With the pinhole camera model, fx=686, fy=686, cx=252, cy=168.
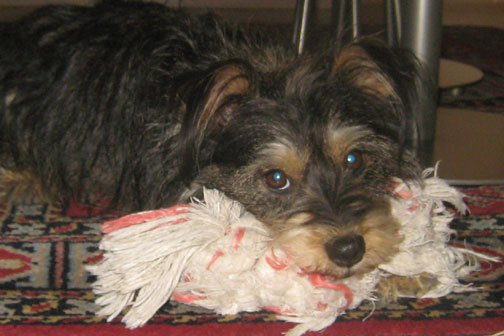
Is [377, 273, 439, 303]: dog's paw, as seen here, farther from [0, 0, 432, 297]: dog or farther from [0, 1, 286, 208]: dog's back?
[0, 1, 286, 208]: dog's back

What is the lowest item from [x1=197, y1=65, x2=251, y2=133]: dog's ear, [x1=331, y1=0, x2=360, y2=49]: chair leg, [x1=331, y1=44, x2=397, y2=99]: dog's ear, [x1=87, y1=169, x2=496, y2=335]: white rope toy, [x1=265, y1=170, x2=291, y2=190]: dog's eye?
[x1=87, y1=169, x2=496, y2=335]: white rope toy

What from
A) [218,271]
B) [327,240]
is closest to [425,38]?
[327,240]

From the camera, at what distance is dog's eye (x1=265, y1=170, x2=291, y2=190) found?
8.68 feet

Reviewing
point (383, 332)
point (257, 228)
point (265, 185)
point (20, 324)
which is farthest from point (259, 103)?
point (20, 324)

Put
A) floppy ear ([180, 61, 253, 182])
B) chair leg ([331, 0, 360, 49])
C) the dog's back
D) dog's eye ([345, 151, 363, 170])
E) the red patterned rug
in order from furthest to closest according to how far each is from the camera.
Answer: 1. chair leg ([331, 0, 360, 49])
2. the dog's back
3. dog's eye ([345, 151, 363, 170])
4. floppy ear ([180, 61, 253, 182])
5. the red patterned rug

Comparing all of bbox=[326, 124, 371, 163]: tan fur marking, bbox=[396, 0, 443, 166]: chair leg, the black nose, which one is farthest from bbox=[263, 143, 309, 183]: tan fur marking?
bbox=[396, 0, 443, 166]: chair leg

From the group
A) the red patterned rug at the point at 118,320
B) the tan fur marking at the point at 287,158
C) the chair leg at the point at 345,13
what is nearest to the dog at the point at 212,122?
the tan fur marking at the point at 287,158

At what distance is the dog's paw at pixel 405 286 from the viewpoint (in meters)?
2.61

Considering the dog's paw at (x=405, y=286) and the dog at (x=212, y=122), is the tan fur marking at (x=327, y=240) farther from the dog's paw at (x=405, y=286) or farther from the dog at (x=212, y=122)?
the dog's paw at (x=405, y=286)

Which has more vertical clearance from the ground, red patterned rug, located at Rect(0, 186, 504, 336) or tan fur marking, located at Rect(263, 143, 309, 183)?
tan fur marking, located at Rect(263, 143, 309, 183)

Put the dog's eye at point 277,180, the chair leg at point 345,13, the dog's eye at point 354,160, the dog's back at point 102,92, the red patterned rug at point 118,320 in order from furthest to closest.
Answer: the chair leg at point 345,13 < the dog's back at point 102,92 < the dog's eye at point 354,160 < the dog's eye at point 277,180 < the red patterned rug at point 118,320

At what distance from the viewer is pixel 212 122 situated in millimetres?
2758

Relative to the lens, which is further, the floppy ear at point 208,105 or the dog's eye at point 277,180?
the dog's eye at point 277,180

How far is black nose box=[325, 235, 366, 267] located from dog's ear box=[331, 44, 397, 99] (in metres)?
0.86
